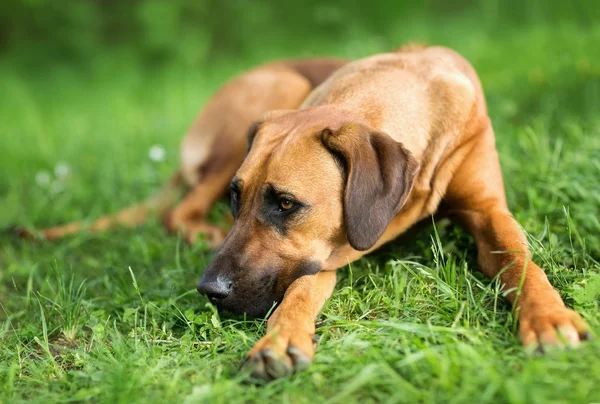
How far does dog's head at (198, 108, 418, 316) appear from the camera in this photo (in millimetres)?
2904

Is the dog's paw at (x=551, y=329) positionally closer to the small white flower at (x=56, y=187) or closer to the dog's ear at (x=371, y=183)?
the dog's ear at (x=371, y=183)

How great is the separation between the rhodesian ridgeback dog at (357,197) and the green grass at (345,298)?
0.11 metres

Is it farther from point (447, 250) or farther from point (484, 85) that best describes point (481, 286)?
point (484, 85)

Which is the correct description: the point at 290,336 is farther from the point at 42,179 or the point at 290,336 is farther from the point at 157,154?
the point at 42,179

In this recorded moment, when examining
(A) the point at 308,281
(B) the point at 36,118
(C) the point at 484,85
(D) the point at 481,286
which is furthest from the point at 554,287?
(B) the point at 36,118

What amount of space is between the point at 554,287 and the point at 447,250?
68 cm

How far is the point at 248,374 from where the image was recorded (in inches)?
94.1

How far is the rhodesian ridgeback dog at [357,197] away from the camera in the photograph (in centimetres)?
267

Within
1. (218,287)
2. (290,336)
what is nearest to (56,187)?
(218,287)

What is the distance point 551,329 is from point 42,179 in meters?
4.90

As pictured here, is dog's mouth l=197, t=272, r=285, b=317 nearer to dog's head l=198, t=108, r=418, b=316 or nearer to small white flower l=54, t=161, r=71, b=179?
dog's head l=198, t=108, r=418, b=316

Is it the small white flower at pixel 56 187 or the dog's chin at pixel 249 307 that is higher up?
the dog's chin at pixel 249 307

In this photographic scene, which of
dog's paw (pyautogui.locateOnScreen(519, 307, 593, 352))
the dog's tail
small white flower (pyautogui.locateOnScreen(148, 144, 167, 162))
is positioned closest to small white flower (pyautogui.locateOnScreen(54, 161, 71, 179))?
small white flower (pyautogui.locateOnScreen(148, 144, 167, 162))

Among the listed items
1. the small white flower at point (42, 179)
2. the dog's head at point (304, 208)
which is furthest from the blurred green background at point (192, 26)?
the dog's head at point (304, 208)
